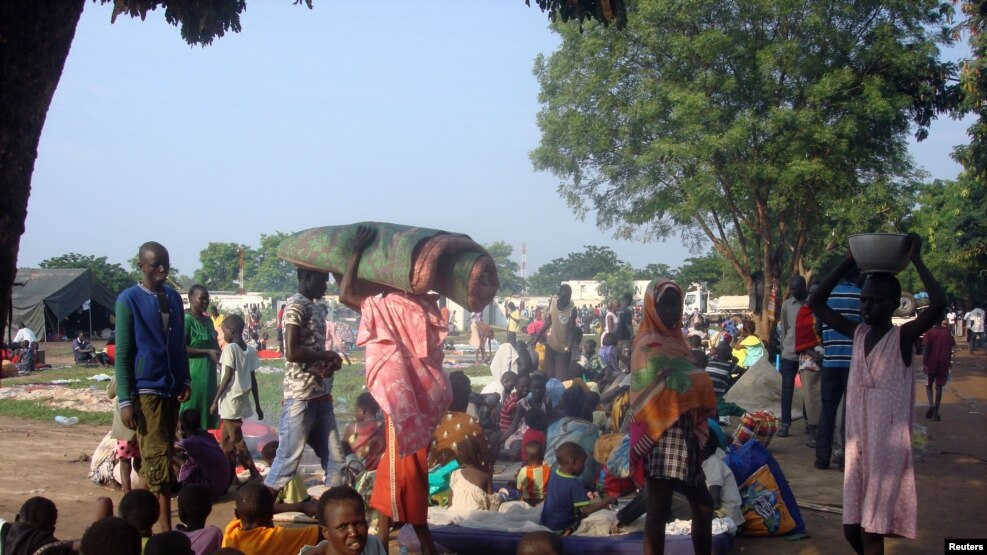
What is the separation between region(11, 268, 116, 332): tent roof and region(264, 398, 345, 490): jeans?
25.2 m

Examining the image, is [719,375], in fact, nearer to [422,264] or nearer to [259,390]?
[422,264]

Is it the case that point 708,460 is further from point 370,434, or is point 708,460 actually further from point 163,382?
point 163,382

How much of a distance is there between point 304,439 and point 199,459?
1.04 metres

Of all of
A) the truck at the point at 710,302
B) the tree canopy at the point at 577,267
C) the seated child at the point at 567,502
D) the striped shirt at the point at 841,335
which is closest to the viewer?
the seated child at the point at 567,502

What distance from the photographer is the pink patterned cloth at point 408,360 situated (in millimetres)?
4680

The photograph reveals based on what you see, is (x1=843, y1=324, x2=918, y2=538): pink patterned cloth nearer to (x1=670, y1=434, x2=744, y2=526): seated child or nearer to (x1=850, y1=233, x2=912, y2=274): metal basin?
(x1=850, y1=233, x2=912, y2=274): metal basin

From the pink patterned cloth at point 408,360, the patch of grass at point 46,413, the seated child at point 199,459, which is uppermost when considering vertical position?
the pink patterned cloth at point 408,360

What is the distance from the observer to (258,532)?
3846 mm

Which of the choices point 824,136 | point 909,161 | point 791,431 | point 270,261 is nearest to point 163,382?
point 791,431

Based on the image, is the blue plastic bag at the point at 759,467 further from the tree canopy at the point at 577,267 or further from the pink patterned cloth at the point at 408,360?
the tree canopy at the point at 577,267

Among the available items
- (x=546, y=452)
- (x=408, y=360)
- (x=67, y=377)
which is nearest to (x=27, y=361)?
(x=67, y=377)

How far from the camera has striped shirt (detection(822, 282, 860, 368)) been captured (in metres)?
7.43

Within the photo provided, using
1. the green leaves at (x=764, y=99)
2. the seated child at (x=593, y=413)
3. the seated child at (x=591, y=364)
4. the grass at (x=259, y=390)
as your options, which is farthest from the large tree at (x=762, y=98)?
the seated child at (x=593, y=413)

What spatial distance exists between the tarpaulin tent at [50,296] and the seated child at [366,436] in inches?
927
